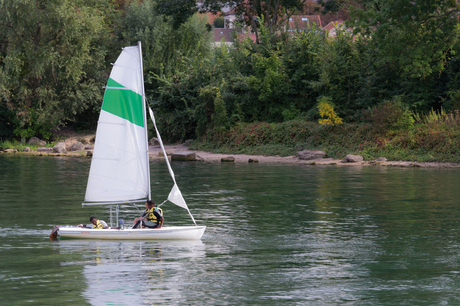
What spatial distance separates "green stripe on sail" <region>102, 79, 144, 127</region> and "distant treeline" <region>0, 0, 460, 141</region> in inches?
1077

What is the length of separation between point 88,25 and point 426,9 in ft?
113

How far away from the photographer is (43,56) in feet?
199

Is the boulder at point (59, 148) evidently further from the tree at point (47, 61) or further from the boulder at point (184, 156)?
the boulder at point (184, 156)

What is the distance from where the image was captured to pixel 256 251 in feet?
55.6

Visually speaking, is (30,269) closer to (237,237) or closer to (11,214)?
(237,237)

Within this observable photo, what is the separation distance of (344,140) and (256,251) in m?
31.1

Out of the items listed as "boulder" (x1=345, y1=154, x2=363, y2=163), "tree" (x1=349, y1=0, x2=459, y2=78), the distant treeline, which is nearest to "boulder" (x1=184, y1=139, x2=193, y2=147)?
the distant treeline

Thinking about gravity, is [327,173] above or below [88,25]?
below

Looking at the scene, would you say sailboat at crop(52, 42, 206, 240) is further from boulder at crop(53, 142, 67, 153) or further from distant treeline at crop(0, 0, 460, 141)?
boulder at crop(53, 142, 67, 153)

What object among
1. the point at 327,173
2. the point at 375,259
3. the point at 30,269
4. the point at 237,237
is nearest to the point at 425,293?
the point at 375,259

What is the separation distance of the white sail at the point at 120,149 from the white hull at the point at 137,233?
1.11 meters

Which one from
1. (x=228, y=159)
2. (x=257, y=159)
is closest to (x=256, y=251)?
(x=257, y=159)

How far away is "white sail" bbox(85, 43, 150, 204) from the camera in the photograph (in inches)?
739

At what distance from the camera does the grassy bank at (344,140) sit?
42.3m
